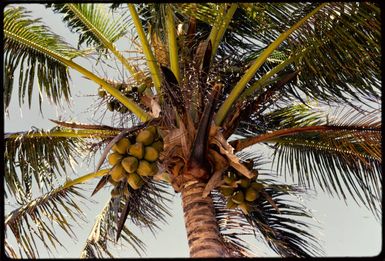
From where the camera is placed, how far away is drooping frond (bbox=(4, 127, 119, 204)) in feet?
14.3

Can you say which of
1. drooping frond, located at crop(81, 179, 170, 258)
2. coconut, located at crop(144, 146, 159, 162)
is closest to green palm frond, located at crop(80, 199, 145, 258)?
drooping frond, located at crop(81, 179, 170, 258)

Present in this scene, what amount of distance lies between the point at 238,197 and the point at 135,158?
83cm

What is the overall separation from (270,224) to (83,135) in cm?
160

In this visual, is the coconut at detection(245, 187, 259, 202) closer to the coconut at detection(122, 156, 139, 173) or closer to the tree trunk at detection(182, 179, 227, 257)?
the tree trunk at detection(182, 179, 227, 257)

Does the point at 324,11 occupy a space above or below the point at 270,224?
above

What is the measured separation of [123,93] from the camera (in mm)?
4211

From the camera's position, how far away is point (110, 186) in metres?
3.73

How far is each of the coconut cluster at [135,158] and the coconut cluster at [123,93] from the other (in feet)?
2.68

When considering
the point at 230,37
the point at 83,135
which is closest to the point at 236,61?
the point at 230,37

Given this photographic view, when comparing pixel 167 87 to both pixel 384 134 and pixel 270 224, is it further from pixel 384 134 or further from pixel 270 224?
pixel 270 224

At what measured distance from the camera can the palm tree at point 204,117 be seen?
3.46 meters

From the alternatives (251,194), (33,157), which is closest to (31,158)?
(33,157)

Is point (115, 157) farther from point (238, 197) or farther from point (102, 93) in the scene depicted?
point (102, 93)

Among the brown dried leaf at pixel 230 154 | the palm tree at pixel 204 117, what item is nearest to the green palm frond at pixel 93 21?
the palm tree at pixel 204 117
